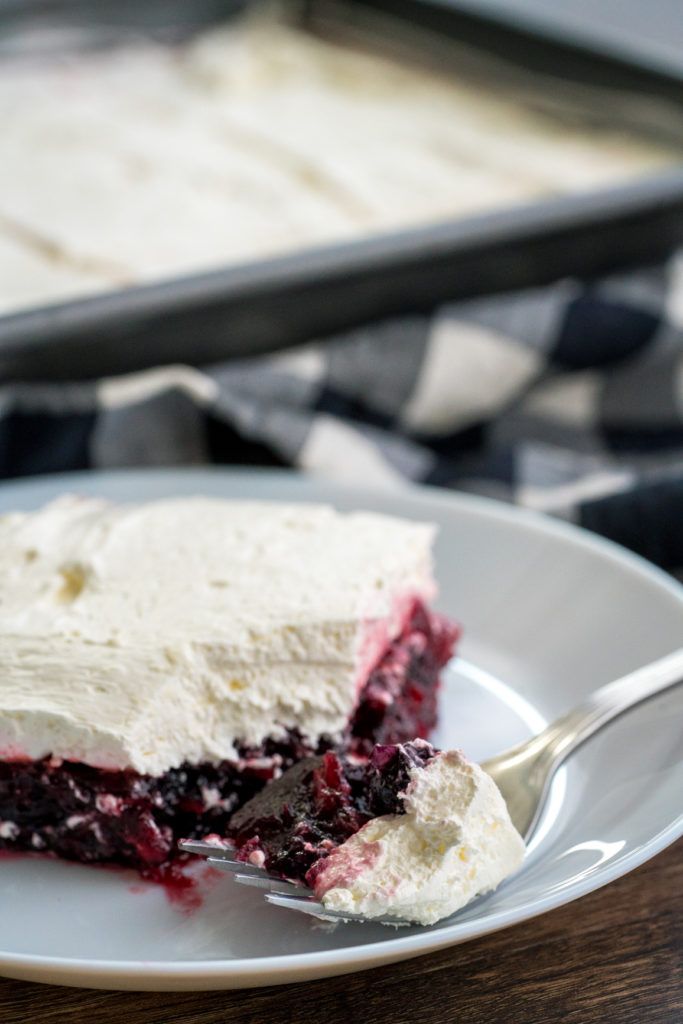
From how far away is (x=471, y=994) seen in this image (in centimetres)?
87

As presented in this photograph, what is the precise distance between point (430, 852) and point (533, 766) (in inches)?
7.4

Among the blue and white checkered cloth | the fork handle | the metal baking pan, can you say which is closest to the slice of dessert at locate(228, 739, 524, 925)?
the fork handle

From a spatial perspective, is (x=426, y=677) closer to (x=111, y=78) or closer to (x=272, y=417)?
(x=272, y=417)

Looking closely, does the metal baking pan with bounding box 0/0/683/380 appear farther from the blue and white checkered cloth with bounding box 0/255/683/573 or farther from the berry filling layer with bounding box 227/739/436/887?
the berry filling layer with bounding box 227/739/436/887

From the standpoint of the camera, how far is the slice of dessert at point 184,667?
0.95 meters

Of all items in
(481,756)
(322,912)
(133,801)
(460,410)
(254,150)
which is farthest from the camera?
(254,150)

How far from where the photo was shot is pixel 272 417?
159 centimetres

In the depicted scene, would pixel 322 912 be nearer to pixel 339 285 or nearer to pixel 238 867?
pixel 238 867

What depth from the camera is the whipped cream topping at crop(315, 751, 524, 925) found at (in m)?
0.81

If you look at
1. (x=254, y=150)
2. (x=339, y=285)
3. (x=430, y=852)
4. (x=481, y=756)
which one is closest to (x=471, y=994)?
(x=430, y=852)

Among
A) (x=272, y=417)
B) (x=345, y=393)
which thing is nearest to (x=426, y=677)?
(x=272, y=417)

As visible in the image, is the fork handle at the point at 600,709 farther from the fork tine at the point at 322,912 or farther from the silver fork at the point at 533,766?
the fork tine at the point at 322,912

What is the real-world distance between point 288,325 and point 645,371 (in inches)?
21.8

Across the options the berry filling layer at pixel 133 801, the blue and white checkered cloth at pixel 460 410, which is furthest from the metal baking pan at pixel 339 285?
the berry filling layer at pixel 133 801
